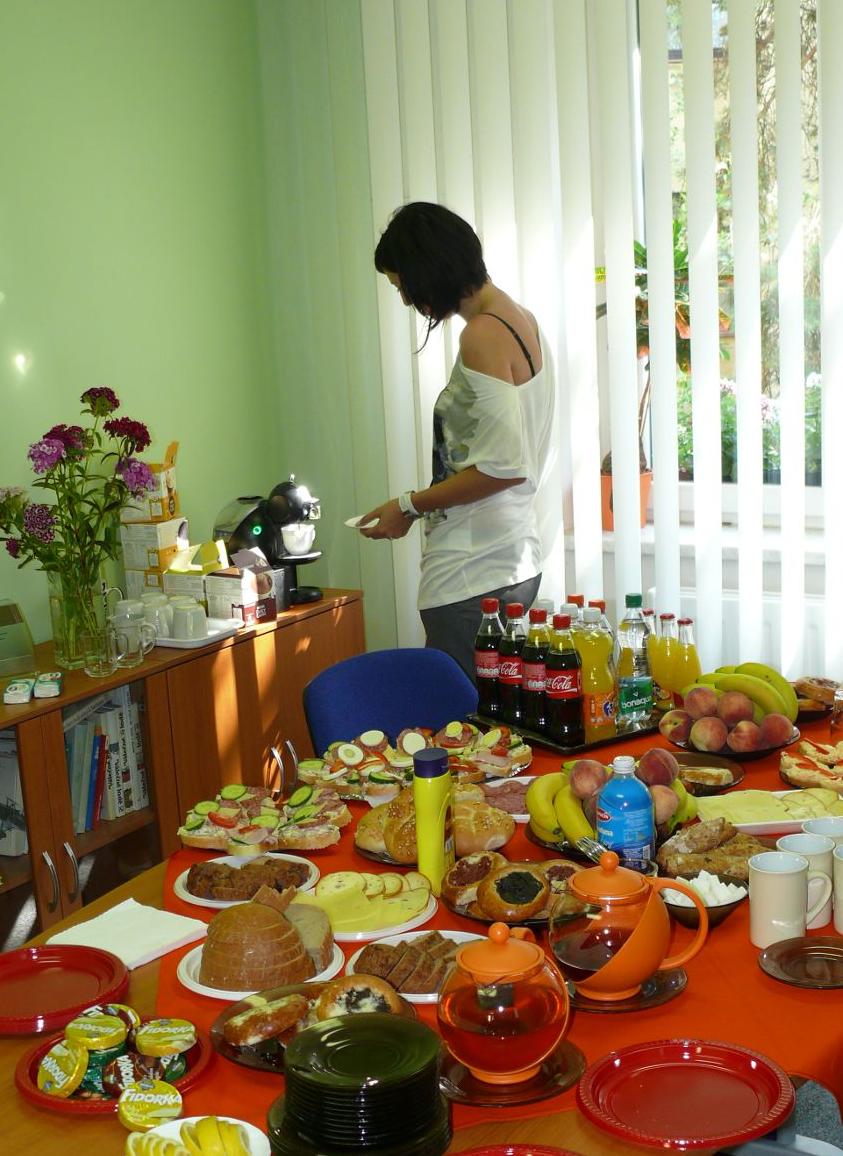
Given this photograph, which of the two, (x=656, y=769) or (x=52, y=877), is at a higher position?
(x=656, y=769)

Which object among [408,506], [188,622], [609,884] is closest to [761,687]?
[609,884]

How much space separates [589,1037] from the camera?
1237 millimetres

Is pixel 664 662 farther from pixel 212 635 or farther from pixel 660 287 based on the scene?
pixel 660 287

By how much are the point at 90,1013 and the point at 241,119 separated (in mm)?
3241

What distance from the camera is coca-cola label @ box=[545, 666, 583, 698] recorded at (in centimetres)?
206

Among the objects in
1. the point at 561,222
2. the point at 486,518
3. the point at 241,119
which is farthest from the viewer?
the point at 241,119

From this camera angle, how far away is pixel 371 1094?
1.00 metres

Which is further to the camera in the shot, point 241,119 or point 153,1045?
point 241,119

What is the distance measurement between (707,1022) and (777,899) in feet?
0.65

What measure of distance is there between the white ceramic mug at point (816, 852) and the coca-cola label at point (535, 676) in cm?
65

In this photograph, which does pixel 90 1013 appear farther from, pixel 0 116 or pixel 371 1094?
pixel 0 116

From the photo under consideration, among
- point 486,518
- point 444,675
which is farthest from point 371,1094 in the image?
point 486,518

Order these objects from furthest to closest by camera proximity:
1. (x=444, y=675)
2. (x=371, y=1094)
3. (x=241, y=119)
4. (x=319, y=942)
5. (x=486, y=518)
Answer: (x=241, y=119)
(x=486, y=518)
(x=444, y=675)
(x=319, y=942)
(x=371, y=1094)

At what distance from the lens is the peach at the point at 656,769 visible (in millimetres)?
1689
